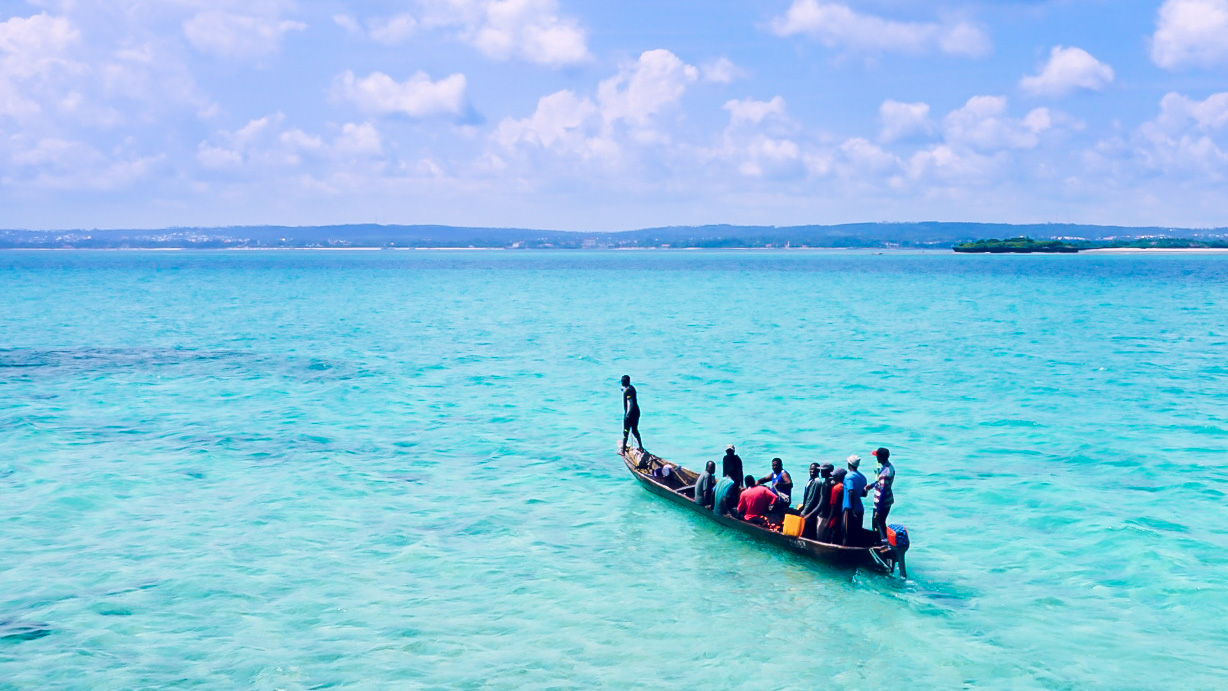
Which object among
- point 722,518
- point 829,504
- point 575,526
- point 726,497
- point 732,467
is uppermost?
point 732,467

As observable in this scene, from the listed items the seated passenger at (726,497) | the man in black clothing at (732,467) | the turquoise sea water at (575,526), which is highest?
the man in black clothing at (732,467)

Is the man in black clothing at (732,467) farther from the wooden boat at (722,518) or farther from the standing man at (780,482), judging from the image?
the wooden boat at (722,518)

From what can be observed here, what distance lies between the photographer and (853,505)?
62.2ft

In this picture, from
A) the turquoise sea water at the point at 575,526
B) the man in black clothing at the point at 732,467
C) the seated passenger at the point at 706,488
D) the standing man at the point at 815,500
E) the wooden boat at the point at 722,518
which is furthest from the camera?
the seated passenger at the point at 706,488

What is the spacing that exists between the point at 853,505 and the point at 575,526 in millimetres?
7090

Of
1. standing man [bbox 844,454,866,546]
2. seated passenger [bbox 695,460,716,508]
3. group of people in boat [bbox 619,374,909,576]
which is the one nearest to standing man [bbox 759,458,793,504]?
group of people in boat [bbox 619,374,909,576]

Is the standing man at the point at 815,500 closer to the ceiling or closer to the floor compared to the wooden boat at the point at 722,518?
closer to the ceiling

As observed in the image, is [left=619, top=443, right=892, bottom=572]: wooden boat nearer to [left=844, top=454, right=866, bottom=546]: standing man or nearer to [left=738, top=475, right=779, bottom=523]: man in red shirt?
[left=738, top=475, right=779, bottom=523]: man in red shirt

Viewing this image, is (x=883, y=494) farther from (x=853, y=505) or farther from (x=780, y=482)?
(x=780, y=482)

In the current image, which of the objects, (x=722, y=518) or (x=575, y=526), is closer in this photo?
(x=722, y=518)

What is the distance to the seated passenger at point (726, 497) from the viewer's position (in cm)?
2158

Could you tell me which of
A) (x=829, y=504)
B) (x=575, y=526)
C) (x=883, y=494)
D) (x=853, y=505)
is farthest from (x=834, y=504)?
(x=575, y=526)

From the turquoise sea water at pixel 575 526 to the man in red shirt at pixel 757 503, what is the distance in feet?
2.07

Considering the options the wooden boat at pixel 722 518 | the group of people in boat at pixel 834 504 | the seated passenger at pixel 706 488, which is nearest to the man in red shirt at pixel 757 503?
the group of people in boat at pixel 834 504
